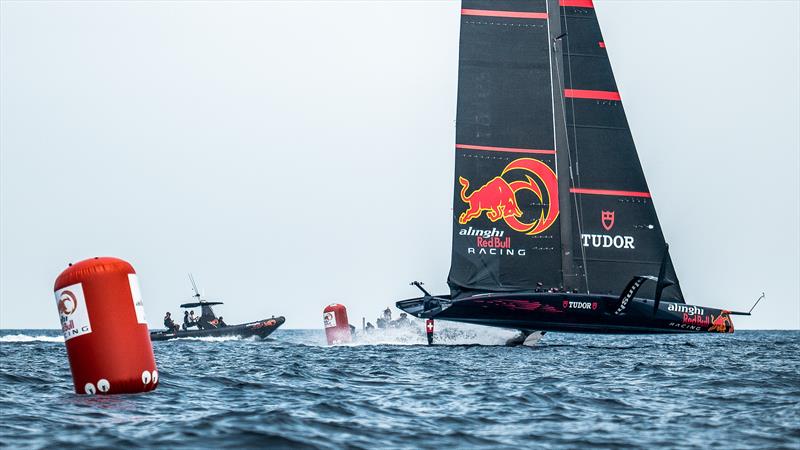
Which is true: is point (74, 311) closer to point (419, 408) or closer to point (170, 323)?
point (419, 408)

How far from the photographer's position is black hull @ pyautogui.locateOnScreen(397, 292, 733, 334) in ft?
102

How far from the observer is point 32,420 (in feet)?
39.4

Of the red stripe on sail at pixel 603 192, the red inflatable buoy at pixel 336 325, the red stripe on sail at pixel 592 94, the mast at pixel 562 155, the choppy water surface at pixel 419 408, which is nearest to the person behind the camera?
the choppy water surface at pixel 419 408

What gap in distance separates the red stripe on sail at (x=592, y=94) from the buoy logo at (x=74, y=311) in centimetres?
2385

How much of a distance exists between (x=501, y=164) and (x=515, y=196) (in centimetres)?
109

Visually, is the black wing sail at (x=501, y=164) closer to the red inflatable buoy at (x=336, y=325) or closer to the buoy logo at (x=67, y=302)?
the red inflatable buoy at (x=336, y=325)

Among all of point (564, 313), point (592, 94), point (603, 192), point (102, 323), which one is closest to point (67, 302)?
point (102, 323)

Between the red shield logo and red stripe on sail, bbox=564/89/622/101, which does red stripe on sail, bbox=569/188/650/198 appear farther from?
red stripe on sail, bbox=564/89/622/101

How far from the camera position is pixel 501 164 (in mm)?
33281

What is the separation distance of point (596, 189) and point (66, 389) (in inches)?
856

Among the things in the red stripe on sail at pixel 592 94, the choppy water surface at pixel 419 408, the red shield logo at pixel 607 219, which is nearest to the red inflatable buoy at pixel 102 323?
the choppy water surface at pixel 419 408

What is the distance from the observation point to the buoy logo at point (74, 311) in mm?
13039

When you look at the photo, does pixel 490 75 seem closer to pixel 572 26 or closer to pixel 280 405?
pixel 572 26

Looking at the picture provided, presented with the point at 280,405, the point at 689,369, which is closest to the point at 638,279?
the point at 689,369
